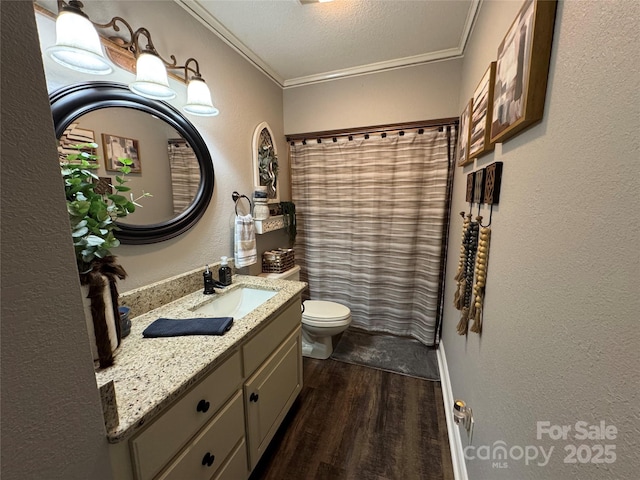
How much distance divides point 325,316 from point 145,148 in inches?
62.8

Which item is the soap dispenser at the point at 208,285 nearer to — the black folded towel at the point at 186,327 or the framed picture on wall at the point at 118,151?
the black folded towel at the point at 186,327

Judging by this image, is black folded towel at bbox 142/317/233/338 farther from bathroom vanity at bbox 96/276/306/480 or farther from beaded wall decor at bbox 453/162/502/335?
beaded wall decor at bbox 453/162/502/335

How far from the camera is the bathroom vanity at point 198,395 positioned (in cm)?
67

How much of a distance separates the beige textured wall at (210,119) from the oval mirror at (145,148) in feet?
0.18

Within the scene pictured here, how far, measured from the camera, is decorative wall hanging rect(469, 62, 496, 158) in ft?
3.18

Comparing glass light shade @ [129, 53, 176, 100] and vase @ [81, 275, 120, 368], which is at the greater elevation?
glass light shade @ [129, 53, 176, 100]

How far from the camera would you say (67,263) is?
0.46m

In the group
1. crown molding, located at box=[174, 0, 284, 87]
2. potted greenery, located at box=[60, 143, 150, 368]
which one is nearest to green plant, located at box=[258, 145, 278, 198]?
crown molding, located at box=[174, 0, 284, 87]

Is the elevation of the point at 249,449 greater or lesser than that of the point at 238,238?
lesser

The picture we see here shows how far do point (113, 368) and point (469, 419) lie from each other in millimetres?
1387

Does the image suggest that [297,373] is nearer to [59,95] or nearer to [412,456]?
[412,456]

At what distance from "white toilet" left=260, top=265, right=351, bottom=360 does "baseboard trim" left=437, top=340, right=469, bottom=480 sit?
0.76 meters

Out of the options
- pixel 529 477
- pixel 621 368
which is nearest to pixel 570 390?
pixel 621 368

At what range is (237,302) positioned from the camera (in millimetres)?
1558
